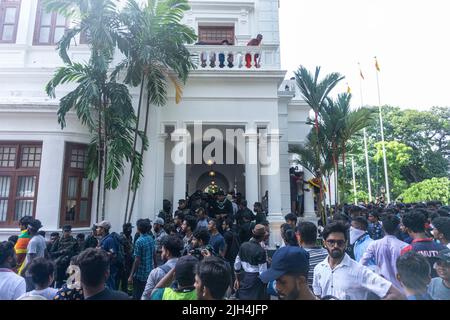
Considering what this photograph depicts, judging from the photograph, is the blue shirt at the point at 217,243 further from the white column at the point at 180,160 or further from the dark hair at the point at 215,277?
the white column at the point at 180,160

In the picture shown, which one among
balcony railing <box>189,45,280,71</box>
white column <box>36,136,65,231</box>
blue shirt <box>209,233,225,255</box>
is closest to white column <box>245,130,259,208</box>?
balcony railing <box>189,45,280,71</box>

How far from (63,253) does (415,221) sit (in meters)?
5.05

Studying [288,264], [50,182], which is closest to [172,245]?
[288,264]

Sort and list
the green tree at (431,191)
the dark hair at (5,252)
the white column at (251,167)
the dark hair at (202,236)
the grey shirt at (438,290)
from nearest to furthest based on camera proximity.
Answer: the grey shirt at (438,290) < the dark hair at (5,252) < the dark hair at (202,236) < the white column at (251,167) < the green tree at (431,191)

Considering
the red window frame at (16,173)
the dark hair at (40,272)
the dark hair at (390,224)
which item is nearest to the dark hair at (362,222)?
the dark hair at (390,224)

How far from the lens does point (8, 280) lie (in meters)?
2.75

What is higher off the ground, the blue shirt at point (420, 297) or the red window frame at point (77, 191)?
the red window frame at point (77, 191)

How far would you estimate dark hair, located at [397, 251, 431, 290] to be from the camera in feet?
6.85

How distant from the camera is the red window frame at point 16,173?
7.99 meters

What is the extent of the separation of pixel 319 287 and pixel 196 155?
34.6 feet

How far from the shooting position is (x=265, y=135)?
9.27 meters

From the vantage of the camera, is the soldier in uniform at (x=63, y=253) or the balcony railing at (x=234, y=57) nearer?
the soldier in uniform at (x=63, y=253)

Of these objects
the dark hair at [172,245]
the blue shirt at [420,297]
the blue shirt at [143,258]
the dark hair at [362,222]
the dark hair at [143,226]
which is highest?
the dark hair at [362,222]

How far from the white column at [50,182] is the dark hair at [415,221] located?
824 centimetres
